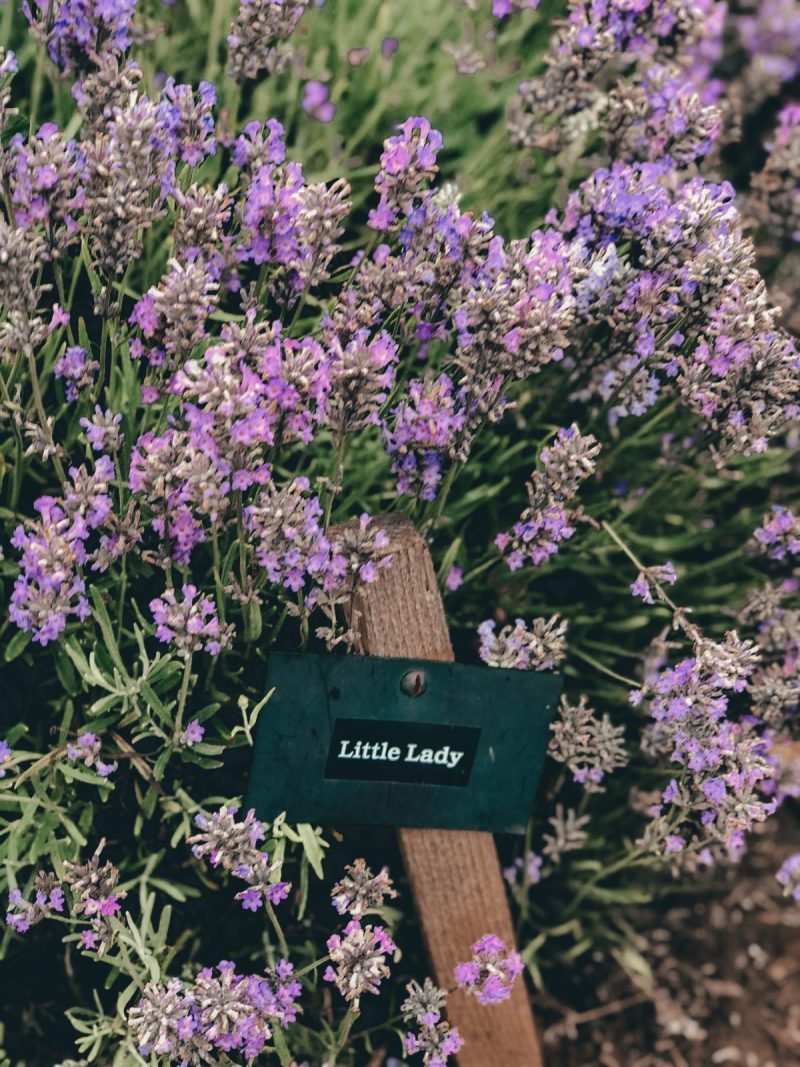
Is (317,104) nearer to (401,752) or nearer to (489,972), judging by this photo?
(401,752)

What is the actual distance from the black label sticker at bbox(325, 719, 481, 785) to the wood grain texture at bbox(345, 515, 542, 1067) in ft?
0.39

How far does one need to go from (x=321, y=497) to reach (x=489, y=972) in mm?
890

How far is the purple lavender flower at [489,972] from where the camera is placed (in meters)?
1.79

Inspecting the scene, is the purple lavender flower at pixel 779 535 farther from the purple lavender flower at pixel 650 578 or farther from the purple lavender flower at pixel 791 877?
the purple lavender flower at pixel 791 877

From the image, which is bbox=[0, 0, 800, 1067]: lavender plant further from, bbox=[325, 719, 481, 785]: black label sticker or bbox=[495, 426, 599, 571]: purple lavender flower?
bbox=[325, 719, 481, 785]: black label sticker

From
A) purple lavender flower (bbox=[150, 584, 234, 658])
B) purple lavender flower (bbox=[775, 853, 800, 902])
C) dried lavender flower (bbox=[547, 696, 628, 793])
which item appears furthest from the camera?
purple lavender flower (bbox=[775, 853, 800, 902])

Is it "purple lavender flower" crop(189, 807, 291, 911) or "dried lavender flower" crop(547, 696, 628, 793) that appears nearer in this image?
"purple lavender flower" crop(189, 807, 291, 911)

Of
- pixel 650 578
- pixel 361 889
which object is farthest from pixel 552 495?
pixel 361 889

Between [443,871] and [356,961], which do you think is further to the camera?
[443,871]

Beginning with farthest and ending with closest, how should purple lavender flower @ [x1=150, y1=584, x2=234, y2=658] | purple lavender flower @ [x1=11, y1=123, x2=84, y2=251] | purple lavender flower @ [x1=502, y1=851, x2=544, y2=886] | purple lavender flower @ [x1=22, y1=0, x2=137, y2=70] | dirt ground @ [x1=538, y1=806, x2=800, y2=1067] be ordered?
dirt ground @ [x1=538, y1=806, x2=800, y2=1067] < purple lavender flower @ [x1=502, y1=851, x2=544, y2=886] < purple lavender flower @ [x1=22, y1=0, x2=137, y2=70] < purple lavender flower @ [x1=150, y1=584, x2=234, y2=658] < purple lavender flower @ [x1=11, y1=123, x2=84, y2=251]

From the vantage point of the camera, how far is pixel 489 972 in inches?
71.3

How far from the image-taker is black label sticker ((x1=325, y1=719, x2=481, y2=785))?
1790 millimetres

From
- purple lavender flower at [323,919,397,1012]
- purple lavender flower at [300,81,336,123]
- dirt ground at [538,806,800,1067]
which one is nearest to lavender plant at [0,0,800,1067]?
purple lavender flower at [323,919,397,1012]

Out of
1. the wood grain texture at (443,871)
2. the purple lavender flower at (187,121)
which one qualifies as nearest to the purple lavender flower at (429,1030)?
the wood grain texture at (443,871)
